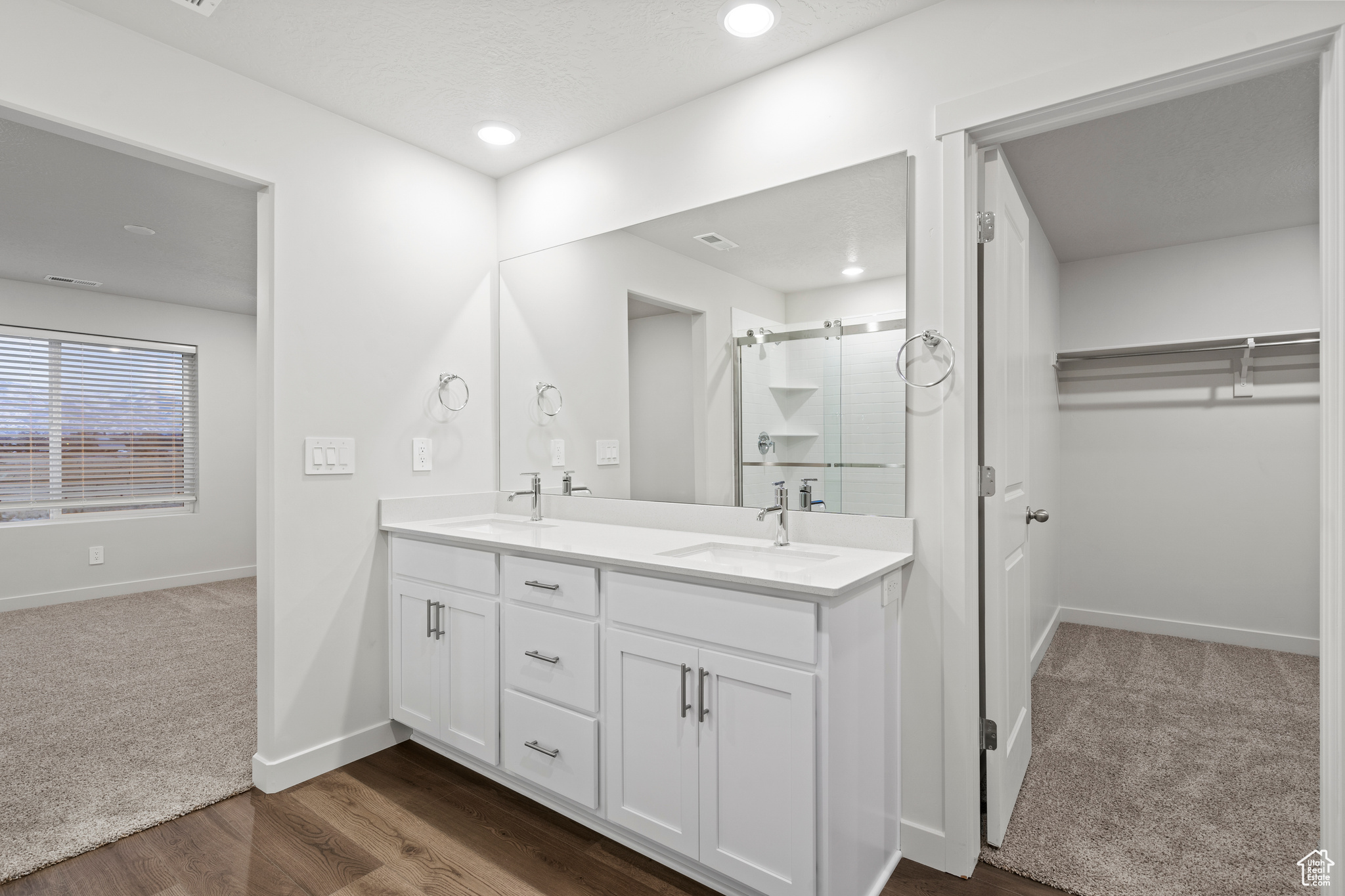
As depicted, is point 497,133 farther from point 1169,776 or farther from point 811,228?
point 1169,776

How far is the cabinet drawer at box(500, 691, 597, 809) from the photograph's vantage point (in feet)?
6.36

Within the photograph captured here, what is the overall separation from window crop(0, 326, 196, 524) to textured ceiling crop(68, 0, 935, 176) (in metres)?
4.14

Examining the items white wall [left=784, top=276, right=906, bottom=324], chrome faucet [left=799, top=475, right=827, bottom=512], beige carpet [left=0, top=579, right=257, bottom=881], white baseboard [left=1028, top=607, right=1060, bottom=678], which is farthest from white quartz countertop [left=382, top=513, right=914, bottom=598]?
white baseboard [left=1028, top=607, right=1060, bottom=678]

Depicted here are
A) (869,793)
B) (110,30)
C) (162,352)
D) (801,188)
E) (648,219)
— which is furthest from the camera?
(162,352)

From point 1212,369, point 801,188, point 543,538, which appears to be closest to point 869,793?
point 543,538

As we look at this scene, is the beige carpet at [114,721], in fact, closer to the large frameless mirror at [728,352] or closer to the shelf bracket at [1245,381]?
the large frameless mirror at [728,352]

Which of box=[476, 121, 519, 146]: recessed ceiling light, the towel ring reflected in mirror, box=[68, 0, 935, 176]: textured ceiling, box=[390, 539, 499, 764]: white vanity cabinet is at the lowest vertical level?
box=[390, 539, 499, 764]: white vanity cabinet

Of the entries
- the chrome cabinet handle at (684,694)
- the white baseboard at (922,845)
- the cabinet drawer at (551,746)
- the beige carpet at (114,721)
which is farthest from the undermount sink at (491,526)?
the white baseboard at (922,845)

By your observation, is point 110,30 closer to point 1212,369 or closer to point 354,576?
point 354,576

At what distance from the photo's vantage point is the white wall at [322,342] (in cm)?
214

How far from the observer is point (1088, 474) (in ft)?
14.0

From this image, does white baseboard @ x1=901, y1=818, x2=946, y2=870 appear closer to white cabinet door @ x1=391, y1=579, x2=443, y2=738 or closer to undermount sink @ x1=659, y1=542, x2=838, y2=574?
undermount sink @ x1=659, y1=542, x2=838, y2=574

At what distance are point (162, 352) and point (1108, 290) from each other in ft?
23.0

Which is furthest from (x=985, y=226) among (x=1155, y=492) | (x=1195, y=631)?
(x=1195, y=631)
